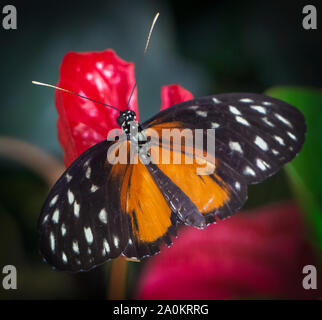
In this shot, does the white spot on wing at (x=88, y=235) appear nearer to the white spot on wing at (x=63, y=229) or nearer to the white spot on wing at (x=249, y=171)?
the white spot on wing at (x=63, y=229)

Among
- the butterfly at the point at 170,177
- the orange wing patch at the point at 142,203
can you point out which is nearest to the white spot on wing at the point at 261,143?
the butterfly at the point at 170,177

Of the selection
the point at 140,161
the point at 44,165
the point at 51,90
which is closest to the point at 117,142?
the point at 140,161

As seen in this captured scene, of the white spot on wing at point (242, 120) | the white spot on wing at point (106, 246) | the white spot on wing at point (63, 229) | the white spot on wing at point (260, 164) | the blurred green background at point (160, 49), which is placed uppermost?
the blurred green background at point (160, 49)

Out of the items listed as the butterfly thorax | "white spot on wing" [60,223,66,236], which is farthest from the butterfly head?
"white spot on wing" [60,223,66,236]

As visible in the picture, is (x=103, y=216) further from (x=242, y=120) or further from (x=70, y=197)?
(x=242, y=120)

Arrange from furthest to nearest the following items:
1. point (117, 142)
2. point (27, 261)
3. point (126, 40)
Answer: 1. point (126, 40)
2. point (27, 261)
3. point (117, 142)

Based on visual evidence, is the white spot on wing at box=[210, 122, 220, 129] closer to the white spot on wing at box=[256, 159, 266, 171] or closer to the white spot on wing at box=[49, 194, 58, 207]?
the white spot on wing at box=[256, 159, 266, 171]
